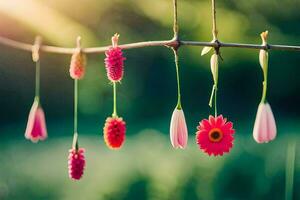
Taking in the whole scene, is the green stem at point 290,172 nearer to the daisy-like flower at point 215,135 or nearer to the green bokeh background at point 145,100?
the green bokeh background at point 145,100

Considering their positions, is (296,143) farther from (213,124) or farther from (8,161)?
(213,124)

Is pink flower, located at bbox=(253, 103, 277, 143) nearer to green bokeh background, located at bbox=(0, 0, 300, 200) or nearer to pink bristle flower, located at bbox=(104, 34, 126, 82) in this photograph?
pink bristle flower, located at bbox=(104, 34, 126, 82)

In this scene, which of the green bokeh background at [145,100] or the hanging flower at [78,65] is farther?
the green bokeh background at [145,100]

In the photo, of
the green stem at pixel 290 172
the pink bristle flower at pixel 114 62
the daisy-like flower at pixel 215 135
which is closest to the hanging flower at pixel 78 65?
the pink bristle flower at pixel 114 62

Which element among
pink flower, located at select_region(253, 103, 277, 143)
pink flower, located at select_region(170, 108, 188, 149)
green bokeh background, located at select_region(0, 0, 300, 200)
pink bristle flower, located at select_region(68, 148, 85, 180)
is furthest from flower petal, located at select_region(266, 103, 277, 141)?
green bokeh background, located at select_region(0, 0, 300, 200)

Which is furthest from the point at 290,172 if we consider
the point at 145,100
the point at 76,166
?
the point at 76,166

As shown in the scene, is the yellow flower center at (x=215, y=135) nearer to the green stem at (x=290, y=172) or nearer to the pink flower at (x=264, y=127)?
the pink flower at (x=264, y=127)

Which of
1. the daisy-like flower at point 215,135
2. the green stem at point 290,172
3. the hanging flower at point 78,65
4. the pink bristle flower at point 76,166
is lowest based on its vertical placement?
the green stem at point 290,172

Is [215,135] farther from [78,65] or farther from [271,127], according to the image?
[78,65]

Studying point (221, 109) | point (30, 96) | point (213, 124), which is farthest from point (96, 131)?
point (213, 124)

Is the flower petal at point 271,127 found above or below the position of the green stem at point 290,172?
above
